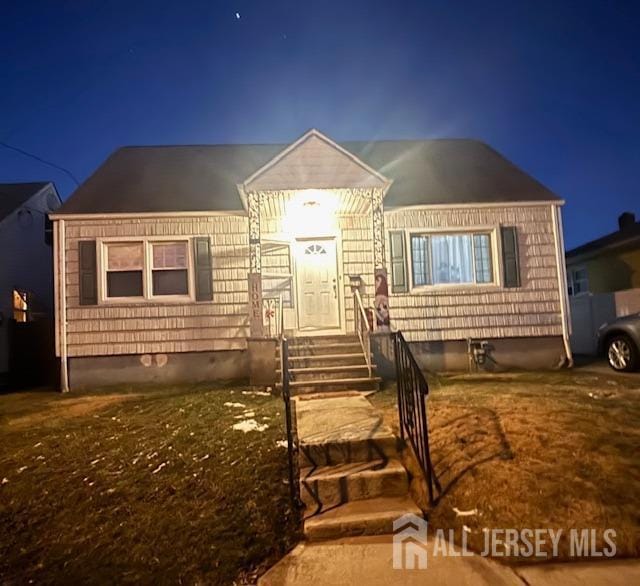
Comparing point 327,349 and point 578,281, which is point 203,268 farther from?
point 578,281

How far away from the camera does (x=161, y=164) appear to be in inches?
408

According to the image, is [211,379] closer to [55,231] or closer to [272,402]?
[272,402]

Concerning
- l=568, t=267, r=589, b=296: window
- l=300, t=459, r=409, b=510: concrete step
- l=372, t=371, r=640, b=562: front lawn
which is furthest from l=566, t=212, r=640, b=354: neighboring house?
l=300, t=459, r=409, b=510: concrete step

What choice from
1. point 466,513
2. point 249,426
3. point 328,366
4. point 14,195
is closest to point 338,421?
point 249,426

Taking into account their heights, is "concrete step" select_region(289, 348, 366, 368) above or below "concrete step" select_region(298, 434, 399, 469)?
above

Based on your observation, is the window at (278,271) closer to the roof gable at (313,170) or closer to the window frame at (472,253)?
the roof gable at (313,170)

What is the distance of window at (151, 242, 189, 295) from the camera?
344 inches

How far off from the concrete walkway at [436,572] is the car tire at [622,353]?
6.28m

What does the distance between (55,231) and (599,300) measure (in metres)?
13.7

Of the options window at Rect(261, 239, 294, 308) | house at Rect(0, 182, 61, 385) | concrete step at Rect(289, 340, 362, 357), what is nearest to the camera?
concrete step at Rect(289, 340, 362, 357)

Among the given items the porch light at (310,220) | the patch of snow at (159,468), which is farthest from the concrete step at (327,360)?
the patch of snow at (159,468)

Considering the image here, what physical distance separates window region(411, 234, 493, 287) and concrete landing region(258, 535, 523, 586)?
6.69 meters

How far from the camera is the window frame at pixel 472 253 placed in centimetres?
888

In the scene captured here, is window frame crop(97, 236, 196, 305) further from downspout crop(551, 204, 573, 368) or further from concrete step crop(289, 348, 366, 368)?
downspout crop(551, 204, 573, 368)
